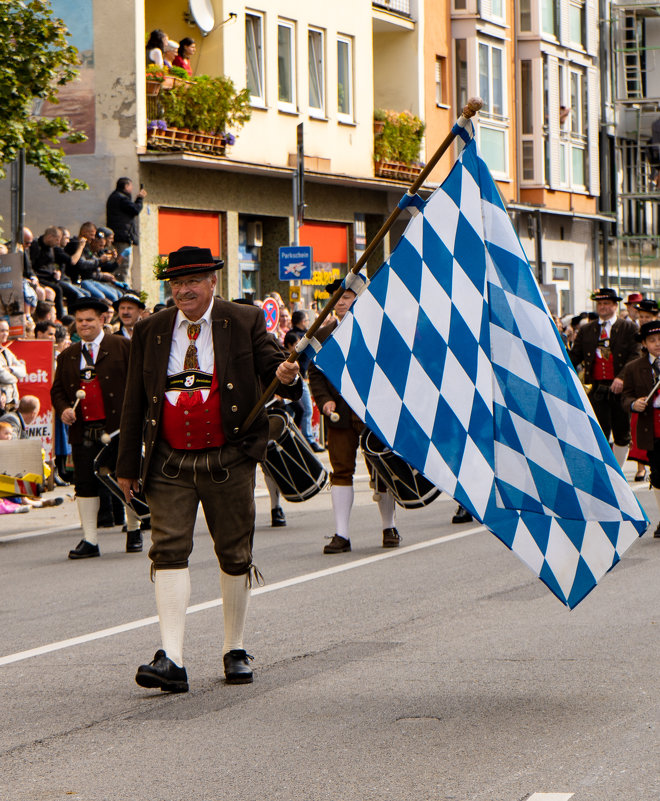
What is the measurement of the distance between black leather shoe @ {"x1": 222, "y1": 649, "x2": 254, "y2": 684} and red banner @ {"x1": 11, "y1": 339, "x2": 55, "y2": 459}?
10340mm

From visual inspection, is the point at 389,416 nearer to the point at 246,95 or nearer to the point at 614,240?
the point at 246,95

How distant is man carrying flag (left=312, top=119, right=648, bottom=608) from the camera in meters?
6.81

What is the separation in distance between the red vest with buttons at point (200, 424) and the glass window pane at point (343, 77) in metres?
27.8

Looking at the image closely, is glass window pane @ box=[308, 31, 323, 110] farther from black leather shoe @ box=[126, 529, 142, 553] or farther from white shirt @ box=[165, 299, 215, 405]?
white shirt @ box=[165, 299, 215, 405]

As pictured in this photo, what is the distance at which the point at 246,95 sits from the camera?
28344 millimetres

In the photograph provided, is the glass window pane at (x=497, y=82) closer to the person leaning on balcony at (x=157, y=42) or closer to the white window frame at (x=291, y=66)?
the white window frame at (x=291, y=66)

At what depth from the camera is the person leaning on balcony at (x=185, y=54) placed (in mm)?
28328

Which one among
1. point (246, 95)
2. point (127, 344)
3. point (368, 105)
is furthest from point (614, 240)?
point (127, 344)

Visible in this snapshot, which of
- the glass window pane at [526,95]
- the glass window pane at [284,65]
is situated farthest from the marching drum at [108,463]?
the glass window pane at [526,95]

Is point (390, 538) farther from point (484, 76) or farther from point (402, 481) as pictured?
point (484, 76)

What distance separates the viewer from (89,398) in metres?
12.5

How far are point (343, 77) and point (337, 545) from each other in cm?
2374

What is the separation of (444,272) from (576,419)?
0.86m

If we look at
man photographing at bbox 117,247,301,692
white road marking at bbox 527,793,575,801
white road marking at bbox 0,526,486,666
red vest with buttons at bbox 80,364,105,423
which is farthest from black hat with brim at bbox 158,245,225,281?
red vest with buttons at bbox 80,364,105,423
